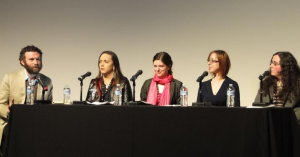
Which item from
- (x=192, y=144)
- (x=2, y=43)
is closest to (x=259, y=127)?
(x=192, y=144)

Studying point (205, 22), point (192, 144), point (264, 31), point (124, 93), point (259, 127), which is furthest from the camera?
point (205, 22)

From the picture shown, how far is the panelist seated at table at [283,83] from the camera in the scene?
3994mm

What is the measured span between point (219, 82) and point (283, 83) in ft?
2.16

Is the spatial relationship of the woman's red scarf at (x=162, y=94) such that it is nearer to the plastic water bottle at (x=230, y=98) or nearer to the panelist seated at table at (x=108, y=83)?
the panelist seated at table at (x=108, y=83)

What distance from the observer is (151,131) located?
3211 millimetres

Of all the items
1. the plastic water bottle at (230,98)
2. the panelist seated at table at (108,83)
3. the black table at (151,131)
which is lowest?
the black table at (151,131)

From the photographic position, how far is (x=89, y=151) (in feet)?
10.9

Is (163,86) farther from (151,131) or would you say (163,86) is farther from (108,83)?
(151,131)

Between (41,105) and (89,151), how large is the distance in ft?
1.87

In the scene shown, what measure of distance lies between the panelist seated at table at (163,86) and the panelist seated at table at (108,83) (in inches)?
10.2

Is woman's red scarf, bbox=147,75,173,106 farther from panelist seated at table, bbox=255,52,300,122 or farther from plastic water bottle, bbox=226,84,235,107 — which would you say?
panelist seated at table, bbox=255,52,300,122

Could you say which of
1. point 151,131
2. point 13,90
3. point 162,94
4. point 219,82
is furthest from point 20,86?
point 219,82

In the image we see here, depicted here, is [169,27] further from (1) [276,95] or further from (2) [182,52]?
(1) [276,95]

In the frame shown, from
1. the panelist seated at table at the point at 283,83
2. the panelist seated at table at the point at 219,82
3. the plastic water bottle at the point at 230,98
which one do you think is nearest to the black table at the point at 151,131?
the plastic water bottle at the point at 230,98
